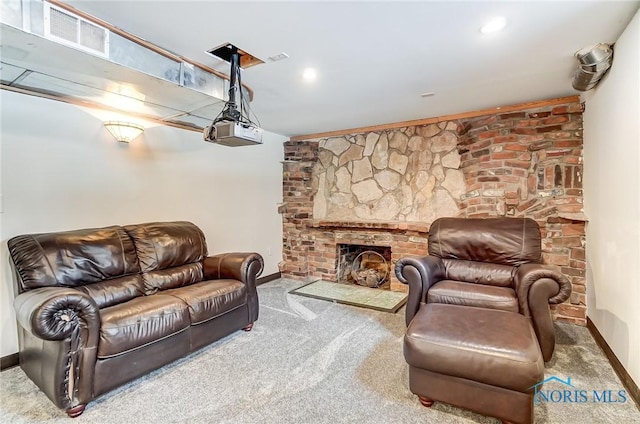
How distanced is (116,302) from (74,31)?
6.00ft

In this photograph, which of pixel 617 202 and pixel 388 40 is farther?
pixel 617 202

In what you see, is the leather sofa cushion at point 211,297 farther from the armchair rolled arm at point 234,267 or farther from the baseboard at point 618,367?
the baseboard at point 618,367

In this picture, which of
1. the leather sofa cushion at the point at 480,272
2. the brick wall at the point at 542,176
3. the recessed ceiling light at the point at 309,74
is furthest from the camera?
the brick wall at the point at 542,176

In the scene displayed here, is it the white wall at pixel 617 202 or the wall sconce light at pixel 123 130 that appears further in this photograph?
the wall sconce light at pixel 123 130

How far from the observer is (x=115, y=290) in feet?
8.07

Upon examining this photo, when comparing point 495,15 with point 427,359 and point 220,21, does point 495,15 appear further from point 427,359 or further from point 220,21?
point 427,359

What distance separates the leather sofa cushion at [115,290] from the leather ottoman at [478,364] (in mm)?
2137

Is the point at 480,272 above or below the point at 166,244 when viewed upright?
below

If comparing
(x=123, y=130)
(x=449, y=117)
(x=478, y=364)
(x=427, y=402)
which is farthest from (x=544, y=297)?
(x=123, y=130)

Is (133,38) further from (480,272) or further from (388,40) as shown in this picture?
(480,272)

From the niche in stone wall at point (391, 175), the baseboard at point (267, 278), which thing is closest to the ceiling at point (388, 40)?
the niche in stone wall at point (391, 175)

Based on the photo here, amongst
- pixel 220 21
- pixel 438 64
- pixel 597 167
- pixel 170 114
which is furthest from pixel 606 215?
pixel 170 114

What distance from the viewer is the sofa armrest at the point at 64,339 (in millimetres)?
1719

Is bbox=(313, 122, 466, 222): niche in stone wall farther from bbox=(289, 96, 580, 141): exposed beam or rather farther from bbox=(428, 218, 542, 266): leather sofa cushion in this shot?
bbox=(428, 218, 542, 266): leather sofa cushion
